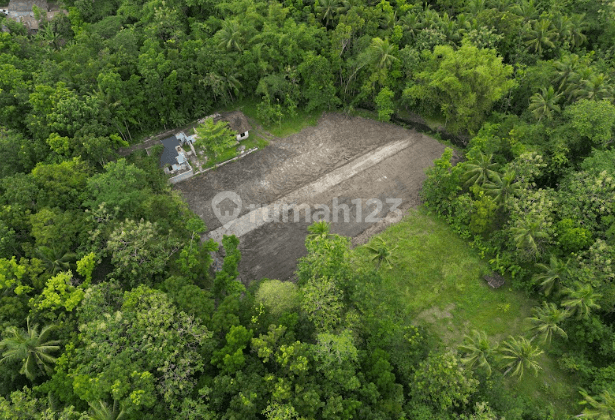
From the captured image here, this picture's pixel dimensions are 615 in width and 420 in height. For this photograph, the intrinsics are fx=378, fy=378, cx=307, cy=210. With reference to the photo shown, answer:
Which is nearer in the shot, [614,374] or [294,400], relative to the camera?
Answer: [294,400]

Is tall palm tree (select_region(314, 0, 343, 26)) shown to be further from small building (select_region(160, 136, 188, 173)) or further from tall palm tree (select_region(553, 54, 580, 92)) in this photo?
tall palm tree (select_region(553, 54, 580, 92))

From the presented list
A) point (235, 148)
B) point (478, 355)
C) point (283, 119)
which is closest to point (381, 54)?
point (283, 119)

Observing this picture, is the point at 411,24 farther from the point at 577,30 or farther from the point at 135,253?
the point at 135,253

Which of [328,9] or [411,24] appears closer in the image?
[411,24]

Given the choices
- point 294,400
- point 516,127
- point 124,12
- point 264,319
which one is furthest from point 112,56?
point 516,127

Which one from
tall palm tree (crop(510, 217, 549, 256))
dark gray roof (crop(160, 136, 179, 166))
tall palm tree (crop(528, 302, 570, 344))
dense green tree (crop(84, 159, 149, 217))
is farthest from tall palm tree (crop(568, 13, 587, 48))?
dense green tree (crop(84, 159, 149, 217))

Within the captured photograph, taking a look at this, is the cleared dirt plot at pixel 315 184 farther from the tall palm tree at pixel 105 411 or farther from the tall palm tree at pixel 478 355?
the tall palm tree at pixel 105 411

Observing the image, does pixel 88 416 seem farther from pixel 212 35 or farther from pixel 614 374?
pixel 212 35
